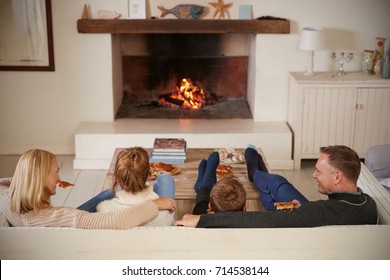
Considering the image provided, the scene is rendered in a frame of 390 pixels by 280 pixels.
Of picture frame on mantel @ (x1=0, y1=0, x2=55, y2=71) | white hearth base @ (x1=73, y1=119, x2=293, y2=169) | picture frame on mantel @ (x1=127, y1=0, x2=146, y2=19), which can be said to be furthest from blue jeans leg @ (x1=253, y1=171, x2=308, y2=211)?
picture frame on mantel @ (x1=0, y1=0, x2=55, y2=71)

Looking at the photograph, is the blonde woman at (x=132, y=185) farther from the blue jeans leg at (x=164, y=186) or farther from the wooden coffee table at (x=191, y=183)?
the wooden coffee table at (x=191, y=183)

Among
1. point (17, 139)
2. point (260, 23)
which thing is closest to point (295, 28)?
point (260, 23)

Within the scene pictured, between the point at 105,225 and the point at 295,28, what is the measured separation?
344 centimetres

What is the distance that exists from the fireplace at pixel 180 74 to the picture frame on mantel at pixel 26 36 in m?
0.83

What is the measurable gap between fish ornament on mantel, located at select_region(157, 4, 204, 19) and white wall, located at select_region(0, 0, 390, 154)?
51mm

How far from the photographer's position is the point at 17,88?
574 cm

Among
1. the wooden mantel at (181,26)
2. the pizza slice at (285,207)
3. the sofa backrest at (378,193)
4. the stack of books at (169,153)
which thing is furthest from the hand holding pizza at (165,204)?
the wooden mantel at (181,26)

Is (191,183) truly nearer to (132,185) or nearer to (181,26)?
(132,185)

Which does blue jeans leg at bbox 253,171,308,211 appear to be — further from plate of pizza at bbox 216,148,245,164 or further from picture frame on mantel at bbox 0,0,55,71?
picture frame on mantel at bbox 0,0,55,71

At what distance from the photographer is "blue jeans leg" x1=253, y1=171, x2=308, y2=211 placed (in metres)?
3.41

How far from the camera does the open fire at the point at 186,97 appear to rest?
6.21 meters

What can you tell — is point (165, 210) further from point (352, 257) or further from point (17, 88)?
point (17, 88)

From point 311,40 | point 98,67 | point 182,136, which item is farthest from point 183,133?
point 311,40

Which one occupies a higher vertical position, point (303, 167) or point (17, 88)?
point (17, 88)
